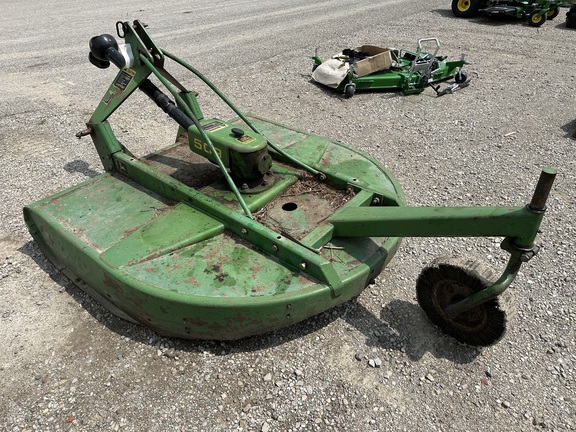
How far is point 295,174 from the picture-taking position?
11.2 ft

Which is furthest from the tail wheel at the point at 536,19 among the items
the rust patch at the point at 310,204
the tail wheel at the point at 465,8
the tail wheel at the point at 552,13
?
the rust patch at the point at 310,204

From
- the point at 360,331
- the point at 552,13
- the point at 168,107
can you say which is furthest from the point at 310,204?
the point at 552,13

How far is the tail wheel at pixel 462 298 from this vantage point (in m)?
2.53

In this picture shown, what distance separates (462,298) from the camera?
2.71 meters

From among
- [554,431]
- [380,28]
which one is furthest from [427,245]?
[380,28]

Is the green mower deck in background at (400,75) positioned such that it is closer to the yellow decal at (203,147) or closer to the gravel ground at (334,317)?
the gravel ground at (334,317)

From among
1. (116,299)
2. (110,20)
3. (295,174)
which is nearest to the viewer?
(116,299)

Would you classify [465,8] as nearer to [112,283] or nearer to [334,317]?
[334,317]

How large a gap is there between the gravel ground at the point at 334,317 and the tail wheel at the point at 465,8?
4583 mm

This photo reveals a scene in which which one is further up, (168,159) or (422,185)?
(168,159)

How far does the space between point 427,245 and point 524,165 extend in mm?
2077

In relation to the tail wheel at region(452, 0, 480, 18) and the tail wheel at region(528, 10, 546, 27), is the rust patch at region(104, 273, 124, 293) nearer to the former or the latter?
the tail wheel at region(528, 10, 546, 27)

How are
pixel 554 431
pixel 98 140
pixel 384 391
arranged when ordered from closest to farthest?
pixel 554 431 < pixel 384 391 < pixel 98 140

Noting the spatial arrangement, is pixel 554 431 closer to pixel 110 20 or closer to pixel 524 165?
pixel 524 165
